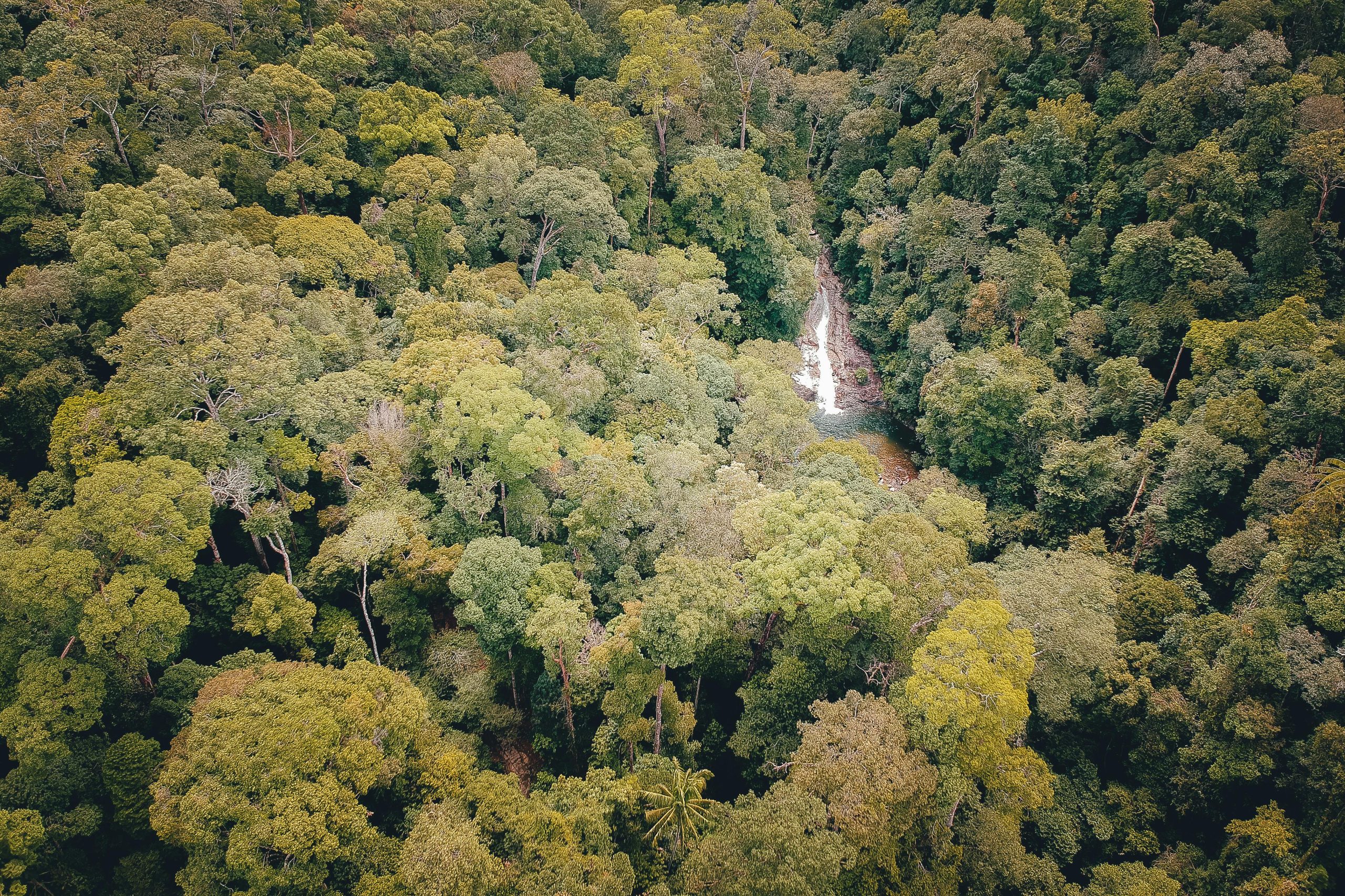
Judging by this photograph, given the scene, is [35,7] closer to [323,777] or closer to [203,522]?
[203,522]

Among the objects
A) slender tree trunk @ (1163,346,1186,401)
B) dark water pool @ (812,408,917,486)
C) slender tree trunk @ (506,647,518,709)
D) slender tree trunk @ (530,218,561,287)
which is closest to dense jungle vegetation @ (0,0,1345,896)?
slender tree trunk @ (506,647,518,709)

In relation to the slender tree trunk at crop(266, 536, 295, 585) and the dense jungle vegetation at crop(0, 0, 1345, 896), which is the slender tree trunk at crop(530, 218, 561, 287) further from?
the slender tree trunk at crop(266, 536, 295, 585)

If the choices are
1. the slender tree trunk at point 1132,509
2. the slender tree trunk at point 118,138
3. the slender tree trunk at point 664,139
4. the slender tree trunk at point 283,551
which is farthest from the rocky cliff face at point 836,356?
the slender tree trunk at point 118,138

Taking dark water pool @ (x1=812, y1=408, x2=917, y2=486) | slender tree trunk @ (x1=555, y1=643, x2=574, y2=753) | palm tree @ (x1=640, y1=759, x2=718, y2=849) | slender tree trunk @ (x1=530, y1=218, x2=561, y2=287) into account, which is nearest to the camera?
palm tree @ (x1=640, y1=759, x2=718, y2=849)

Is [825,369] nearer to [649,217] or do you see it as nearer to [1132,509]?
[649,217]

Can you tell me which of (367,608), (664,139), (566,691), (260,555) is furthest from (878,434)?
(260,555)

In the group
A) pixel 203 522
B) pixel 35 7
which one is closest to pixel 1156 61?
pixel 203 522
